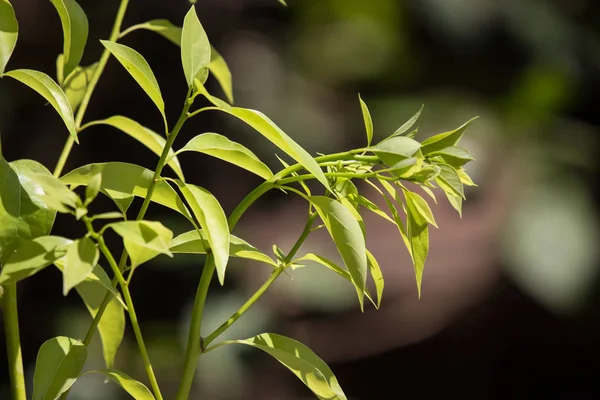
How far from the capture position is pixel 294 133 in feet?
7.42

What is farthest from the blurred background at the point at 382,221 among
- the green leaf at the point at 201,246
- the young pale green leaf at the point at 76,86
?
the green leaf at the point at 201,246

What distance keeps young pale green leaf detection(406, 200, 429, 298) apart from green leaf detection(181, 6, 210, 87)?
122 mm

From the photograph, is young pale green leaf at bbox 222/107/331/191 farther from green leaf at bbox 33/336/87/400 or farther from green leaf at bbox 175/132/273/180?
green leaf at bbox 33/336/87/400

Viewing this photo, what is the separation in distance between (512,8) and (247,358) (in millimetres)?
1429

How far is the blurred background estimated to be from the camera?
1.98m

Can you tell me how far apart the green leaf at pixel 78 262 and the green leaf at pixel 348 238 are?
11 centimetres

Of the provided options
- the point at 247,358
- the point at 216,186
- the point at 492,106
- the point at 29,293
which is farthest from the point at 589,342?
the point at 29,293

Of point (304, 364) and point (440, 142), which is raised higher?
point (440, 142)

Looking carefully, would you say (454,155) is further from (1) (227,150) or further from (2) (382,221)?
(2) (382,221)

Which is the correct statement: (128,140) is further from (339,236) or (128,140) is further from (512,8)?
(339,236)

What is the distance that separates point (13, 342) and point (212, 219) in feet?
0.53

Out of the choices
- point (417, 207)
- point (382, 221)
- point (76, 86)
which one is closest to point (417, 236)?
point (417, 207)

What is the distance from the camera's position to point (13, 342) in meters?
0.43

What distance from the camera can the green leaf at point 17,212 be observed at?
0.37 metres
